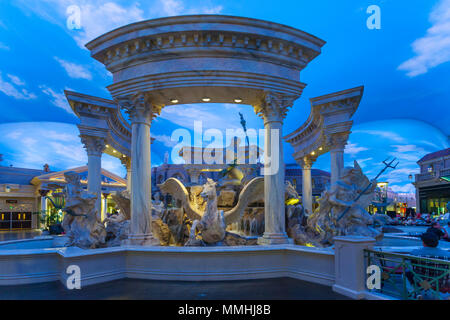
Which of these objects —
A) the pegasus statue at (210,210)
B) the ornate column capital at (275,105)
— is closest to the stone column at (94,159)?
the pegasus statue at (210,210)

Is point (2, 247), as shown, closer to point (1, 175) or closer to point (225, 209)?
point (225, 209)

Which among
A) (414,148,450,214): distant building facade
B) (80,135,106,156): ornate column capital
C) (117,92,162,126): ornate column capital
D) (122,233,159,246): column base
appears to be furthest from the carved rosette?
(414,148,450,214): distant building facade

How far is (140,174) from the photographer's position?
7383 millimetres

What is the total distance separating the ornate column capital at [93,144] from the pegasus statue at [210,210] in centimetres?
561

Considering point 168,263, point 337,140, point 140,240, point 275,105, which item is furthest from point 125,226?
point 337,140

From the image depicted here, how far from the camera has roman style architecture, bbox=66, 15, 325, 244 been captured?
273 inches

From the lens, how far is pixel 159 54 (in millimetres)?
7191

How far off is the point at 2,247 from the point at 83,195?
266 cm

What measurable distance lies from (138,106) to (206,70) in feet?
6.38

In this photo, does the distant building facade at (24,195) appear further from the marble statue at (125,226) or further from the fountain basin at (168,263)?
the fountain basin at (168,263)

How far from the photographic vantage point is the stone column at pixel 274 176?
23.5ft

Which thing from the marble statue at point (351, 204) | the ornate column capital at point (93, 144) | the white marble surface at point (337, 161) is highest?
the ornate column capital at point (93, 144)
